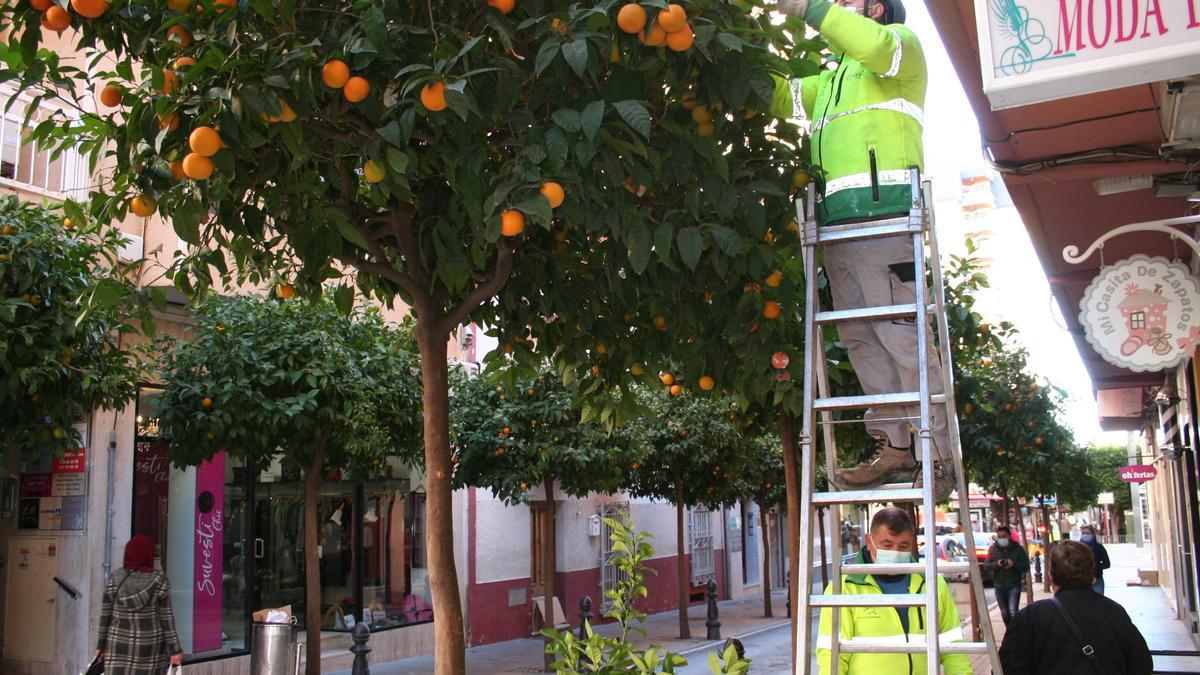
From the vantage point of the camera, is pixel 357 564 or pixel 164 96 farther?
pixel 357 564

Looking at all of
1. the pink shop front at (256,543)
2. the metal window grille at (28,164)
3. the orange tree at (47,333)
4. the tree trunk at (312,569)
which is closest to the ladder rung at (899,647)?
the orange tree at (47,333)

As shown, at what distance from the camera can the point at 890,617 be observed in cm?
415

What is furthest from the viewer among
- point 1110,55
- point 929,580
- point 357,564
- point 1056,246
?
point 357,564

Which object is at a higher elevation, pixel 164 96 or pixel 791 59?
pixel 791 59

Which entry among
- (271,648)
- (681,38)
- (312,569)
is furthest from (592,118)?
(312,569)

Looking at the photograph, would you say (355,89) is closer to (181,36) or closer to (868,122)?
(181,36)

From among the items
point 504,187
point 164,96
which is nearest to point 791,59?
point 504,187

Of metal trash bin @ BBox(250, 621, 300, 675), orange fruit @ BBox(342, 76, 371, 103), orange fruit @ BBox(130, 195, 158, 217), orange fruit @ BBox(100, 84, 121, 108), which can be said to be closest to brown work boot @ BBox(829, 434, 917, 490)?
orange fruit @ BBox(342, 76, 371, 103)

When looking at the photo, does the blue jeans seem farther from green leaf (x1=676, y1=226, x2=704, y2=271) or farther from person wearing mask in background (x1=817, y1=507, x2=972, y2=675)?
green leaf (x1=676, y1=226, x2=704, y2=271)

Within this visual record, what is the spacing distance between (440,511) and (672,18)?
2.24m

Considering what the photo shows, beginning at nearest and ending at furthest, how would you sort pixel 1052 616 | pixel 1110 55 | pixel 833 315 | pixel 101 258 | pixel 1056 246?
pixel 1110 55
pixel 833 315
pixel 1052 616
pixel 1056 246
pixel 101 258

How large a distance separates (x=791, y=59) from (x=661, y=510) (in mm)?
22475

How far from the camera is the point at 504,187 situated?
3.70 meters

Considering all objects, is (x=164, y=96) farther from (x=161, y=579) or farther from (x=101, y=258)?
(x=101, y=258)
